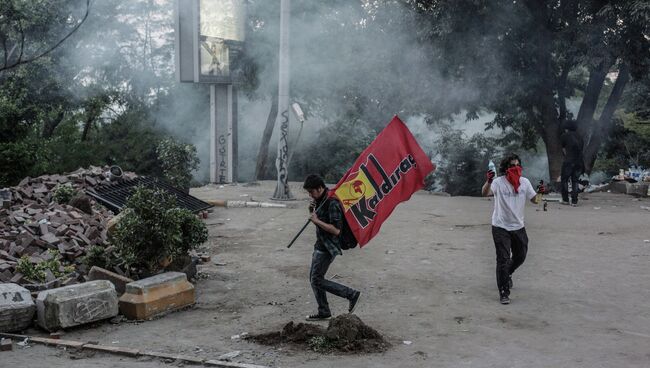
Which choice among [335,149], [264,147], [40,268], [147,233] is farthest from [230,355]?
[335,149]

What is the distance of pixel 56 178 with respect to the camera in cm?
1170

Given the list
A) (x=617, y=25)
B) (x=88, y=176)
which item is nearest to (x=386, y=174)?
(x=88, y=176)

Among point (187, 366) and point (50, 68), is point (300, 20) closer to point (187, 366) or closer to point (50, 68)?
point (50, 68)

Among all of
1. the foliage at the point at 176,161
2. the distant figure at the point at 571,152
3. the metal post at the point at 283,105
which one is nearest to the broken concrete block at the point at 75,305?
the metal post at the point at 283,105

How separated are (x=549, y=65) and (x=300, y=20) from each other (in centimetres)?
769

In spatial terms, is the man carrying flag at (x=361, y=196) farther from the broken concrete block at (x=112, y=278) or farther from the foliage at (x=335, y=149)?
→ the foliage at (x=335, y=149)

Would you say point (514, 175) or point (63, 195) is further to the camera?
point (63, 195)

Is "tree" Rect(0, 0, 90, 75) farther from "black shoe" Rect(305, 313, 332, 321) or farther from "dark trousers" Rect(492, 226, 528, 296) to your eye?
"dark trousers" Rect(492, 226, 528, 296)

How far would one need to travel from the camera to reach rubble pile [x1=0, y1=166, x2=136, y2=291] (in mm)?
7184

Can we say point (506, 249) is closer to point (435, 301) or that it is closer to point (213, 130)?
point (435, 301)

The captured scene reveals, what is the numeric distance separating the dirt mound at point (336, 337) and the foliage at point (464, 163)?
2080 centimetres

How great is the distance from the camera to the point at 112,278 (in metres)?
6.84

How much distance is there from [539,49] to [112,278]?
Answer: 46.1 ft

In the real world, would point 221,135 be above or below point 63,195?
above
